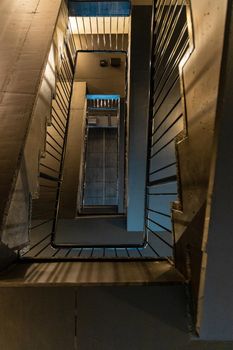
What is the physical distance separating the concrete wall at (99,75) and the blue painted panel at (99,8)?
6.19ft

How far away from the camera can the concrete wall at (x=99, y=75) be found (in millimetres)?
5613

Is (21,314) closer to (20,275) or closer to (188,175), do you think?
(20,275)

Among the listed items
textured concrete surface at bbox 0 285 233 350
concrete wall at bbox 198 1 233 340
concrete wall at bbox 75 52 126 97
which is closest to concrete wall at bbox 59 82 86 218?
concrete wall at bbox 75 52 126 97

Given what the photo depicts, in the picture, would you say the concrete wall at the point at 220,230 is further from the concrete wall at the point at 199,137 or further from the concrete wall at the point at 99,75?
the concrete wall at the point at 99,75

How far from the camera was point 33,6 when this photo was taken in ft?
8.85

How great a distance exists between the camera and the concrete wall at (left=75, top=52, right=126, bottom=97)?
5.61 m

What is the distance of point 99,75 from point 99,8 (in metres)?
2.04

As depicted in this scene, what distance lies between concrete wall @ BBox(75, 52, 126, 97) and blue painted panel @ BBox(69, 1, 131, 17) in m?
1.89

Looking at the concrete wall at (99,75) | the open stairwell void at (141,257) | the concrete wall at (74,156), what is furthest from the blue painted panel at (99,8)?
the concrete wall at (99,75)

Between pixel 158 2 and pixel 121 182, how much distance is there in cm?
347

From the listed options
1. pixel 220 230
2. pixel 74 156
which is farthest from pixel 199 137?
pixel 74 156

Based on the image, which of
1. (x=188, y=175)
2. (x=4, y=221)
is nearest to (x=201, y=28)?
(x=188, y=175)

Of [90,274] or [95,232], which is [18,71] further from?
[95,232]

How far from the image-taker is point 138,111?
3.47 meters
